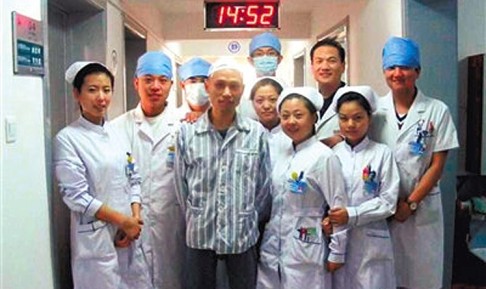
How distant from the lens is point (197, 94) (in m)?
2.69

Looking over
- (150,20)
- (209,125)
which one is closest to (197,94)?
(209,125)

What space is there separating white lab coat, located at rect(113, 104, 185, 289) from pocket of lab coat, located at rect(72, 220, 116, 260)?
1.08 ft

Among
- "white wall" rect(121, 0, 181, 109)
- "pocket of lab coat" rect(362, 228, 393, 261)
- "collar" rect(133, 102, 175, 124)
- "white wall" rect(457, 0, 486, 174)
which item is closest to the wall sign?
"white wall" rect(121, 0, 181, 109)

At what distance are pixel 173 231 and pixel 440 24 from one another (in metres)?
1.81

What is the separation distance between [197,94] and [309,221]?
1.01 meters

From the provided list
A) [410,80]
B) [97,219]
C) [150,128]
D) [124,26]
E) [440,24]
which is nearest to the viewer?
[97,219]

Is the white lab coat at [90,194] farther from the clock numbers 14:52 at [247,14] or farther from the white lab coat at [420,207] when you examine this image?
the clock numbers 14:52 at [247,14]

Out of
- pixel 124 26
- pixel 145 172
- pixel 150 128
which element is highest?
pixel 124 26

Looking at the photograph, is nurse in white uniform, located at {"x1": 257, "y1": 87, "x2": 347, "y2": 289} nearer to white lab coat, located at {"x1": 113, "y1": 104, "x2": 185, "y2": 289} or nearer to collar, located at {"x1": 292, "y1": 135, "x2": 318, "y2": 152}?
collar, located at {"x1": 292, "y1": 135, "x2": 318, "y2": 152}

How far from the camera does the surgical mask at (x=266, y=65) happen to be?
2.72 meters

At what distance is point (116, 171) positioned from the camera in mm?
2100

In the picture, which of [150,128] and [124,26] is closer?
[150,128]

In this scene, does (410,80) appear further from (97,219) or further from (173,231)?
(97,219)

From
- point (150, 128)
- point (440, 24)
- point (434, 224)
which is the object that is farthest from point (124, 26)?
point (434, 224)
